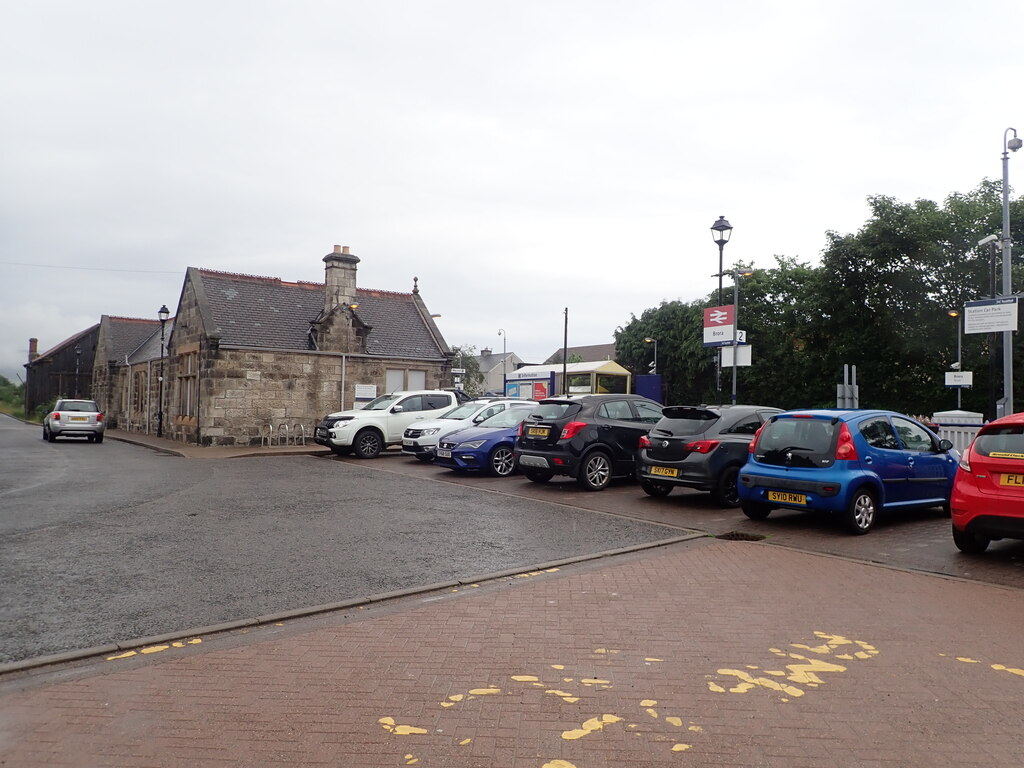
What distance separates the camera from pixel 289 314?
27.1 m

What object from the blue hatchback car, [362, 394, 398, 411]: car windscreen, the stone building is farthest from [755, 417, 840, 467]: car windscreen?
the stone building

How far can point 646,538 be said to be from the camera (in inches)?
357

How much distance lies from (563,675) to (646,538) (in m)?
4.78

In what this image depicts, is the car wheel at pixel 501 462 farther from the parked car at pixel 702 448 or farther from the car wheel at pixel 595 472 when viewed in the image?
the parked car at pixel 702 448

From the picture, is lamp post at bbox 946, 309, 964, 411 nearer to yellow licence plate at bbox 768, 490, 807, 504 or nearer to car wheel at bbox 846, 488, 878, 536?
car wheel at bbox 846, 488, 878, 536

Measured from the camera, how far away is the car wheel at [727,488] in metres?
11.5

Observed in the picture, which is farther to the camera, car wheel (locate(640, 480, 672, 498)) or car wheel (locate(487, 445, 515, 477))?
car wheel (locate(487, 445, 515, 477))

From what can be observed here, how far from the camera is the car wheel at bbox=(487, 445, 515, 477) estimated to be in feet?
51.9

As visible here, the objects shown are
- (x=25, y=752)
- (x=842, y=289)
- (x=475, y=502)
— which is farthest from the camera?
(x=842, y=289)

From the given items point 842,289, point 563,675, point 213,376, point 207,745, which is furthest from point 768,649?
point 842,289

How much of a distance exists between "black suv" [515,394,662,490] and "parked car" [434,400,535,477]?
156 cm

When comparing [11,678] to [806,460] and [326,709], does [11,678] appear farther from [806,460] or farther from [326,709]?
[806,460]

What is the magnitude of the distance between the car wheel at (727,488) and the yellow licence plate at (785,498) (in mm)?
1645

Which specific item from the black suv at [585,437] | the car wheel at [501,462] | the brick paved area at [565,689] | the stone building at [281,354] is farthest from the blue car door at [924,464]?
the stone building at [281,354]
